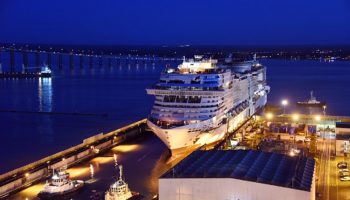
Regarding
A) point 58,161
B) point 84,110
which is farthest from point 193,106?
point 84,110

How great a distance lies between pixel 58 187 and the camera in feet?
38.2

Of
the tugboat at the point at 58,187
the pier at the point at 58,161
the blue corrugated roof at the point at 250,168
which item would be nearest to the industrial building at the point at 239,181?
the blue corrugated roof at the point at 250,168

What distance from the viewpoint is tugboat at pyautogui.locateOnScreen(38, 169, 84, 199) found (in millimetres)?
11484

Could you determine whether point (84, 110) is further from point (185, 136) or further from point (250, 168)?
point (250, 168)

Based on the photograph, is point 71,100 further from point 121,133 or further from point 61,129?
point 121,133

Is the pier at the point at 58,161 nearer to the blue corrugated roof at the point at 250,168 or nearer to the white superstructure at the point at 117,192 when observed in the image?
the white superstructure at the point at 117,192

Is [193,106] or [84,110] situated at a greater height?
[193,106]

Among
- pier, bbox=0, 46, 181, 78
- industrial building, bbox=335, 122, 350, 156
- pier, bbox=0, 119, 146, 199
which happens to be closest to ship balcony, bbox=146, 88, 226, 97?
pier, bbox=0, 119, 146, 199

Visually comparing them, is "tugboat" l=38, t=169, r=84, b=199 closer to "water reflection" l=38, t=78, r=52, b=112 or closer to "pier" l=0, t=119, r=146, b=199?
"pier" l=0, t=119, r=146, b=199

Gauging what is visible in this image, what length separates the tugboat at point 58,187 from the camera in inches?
452

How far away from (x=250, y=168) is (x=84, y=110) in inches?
766

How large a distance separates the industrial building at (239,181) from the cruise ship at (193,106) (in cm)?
584

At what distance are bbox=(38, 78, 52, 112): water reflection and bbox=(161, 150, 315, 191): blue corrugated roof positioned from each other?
760 inches

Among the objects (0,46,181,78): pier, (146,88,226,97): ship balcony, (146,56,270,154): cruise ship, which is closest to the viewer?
(146,56,270,154): cruise ship
